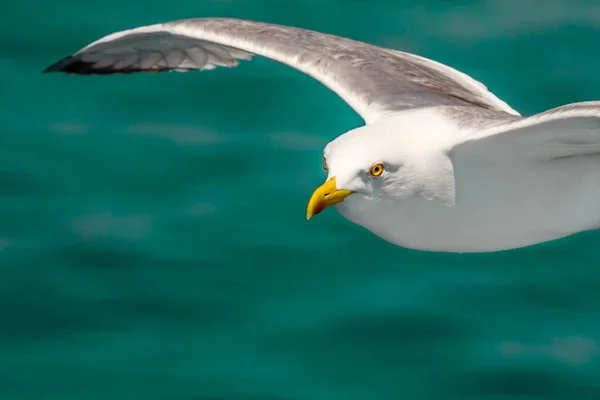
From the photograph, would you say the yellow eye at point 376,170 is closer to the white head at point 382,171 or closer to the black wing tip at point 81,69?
the white head at point 382,171

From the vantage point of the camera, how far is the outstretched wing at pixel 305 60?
12.5m

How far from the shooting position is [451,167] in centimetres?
1086

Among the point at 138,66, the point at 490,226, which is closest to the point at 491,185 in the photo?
the point at 490,226

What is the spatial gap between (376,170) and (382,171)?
55 millimetres

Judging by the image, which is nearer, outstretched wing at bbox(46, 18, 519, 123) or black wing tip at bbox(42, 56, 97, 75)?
outstretched wing at bbox(46, 18, 519, 123)

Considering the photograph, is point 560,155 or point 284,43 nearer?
point 560,155

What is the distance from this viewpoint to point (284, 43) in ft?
43.5

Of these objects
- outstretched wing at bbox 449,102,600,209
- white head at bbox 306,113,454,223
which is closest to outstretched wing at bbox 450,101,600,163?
outstretched wing at bbox 449,102,600,209

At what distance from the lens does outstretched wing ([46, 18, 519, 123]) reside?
12.5 meters

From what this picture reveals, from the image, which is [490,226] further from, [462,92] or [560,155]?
[462,92]

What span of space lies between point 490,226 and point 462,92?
2527 mm

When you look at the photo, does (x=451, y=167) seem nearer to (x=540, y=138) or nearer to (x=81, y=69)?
(x=540, y=138)

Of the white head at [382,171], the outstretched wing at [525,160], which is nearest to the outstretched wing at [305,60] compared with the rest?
the white head at [382,171]

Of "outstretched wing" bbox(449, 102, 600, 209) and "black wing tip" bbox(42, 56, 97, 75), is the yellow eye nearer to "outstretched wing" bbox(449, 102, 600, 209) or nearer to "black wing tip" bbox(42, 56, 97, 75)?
"outstretched wing" bbox(449, 102, 600, 209)
